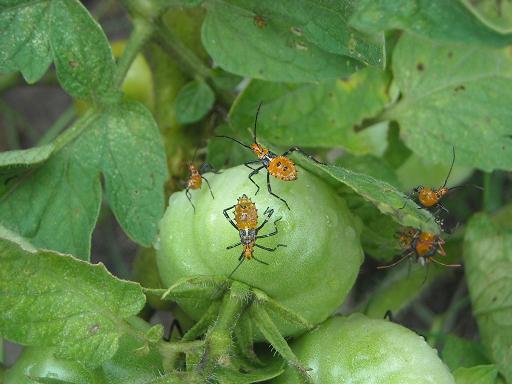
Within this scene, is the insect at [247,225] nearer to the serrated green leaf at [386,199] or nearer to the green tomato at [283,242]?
the green tomato at [283,242]

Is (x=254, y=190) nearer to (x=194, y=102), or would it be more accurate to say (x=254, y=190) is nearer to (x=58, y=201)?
(x=58, y=201)

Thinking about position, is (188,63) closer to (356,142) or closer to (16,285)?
(356,142)

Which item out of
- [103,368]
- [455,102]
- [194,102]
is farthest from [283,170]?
[455,102]

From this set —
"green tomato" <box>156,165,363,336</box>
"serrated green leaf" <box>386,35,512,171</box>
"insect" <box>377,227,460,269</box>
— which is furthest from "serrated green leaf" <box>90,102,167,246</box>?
"serrated green leaf" <box>386,35,512,171</box>

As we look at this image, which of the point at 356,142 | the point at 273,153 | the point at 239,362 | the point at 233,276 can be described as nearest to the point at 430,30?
the point at 273,153

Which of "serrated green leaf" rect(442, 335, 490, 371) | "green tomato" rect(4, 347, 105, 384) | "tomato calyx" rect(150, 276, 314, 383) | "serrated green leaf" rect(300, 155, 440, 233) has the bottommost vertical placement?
"serrated green leaf" rect(442, 335, 490, 371)

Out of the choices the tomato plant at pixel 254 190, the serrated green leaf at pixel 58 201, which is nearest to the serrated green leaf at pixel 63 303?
the tomato plant at pixel 254 190

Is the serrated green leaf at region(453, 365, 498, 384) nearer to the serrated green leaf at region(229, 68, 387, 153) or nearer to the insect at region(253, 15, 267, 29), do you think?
the serrated green leaf at region(229, 68, 387, 153)
